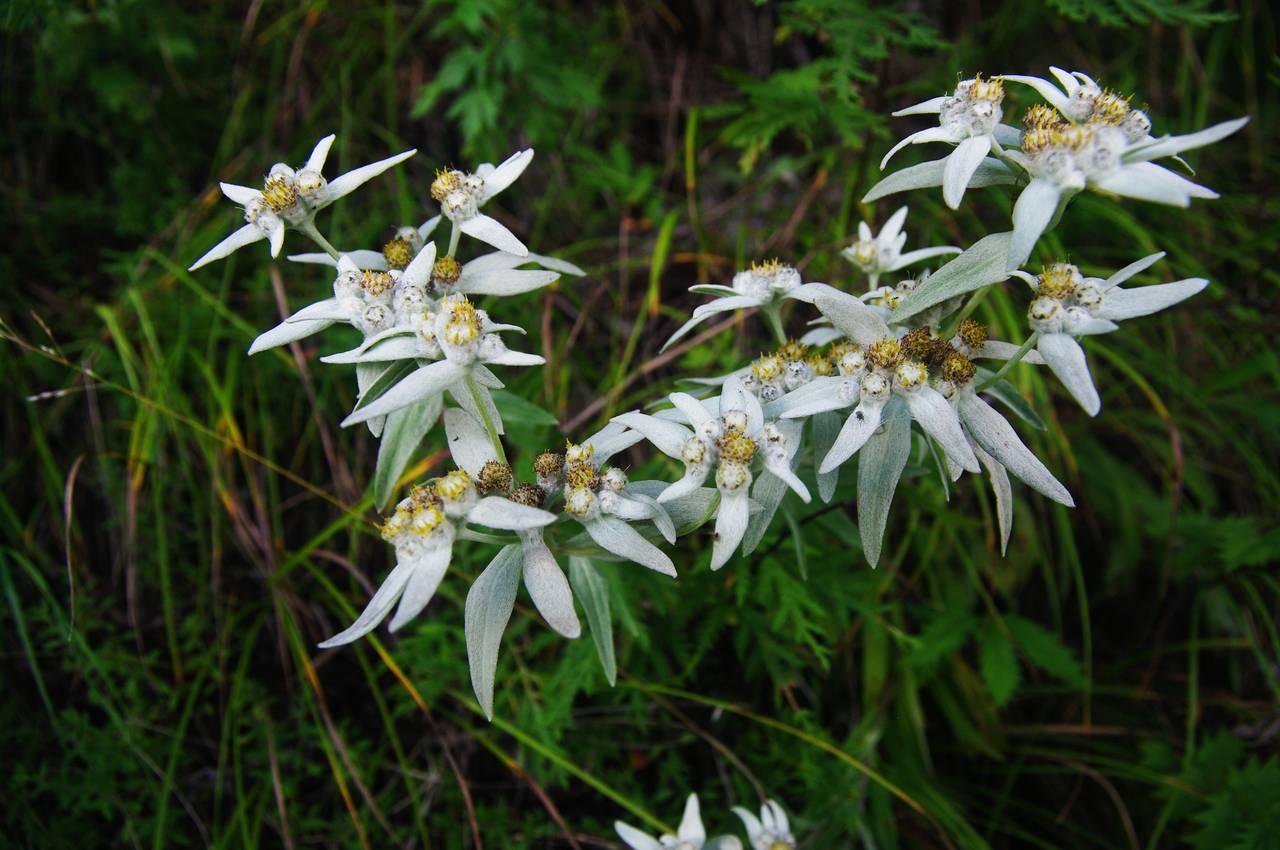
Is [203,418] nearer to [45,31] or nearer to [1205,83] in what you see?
[45,31]

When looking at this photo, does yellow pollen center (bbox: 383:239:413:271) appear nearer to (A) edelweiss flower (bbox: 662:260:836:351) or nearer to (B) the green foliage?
(A) edelweiss flower (bbox: 662:260:836:351)

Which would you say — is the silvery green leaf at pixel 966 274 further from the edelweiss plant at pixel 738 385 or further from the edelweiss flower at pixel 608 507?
the edelweiss flower at pixel 608 507

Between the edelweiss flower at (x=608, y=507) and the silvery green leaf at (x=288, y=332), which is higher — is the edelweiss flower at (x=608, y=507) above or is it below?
below

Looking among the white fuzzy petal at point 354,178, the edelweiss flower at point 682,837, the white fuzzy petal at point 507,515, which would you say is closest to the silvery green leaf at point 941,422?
the white fuzzy petal at point 507,515

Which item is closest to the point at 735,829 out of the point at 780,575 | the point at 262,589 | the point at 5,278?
the point at 780,575

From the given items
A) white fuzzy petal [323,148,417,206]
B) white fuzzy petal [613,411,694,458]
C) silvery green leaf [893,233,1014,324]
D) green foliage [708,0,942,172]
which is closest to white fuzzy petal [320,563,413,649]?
white fuzzy petal [613,411,694,458]
